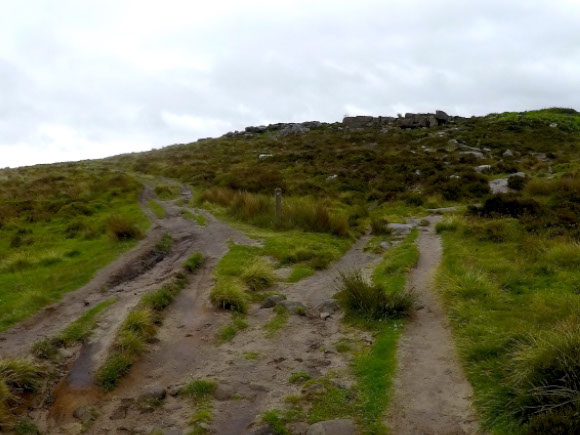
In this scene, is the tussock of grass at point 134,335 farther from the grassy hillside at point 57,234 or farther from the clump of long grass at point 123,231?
the clump of long grass at point 123,231

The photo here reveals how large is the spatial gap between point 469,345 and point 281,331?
3.56m

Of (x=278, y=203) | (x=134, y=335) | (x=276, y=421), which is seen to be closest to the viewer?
(x=276, y=421)

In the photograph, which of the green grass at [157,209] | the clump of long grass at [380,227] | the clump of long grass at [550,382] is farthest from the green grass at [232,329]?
the green grass at [157,209]

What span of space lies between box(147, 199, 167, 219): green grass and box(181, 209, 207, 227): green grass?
887mm

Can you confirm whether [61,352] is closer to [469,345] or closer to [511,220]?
[469,345]

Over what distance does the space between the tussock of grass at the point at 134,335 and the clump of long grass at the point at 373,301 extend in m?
3.91

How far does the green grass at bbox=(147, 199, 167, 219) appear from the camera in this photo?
67.5 ft

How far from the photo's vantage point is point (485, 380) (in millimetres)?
6539

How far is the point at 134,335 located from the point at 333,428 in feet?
14.2

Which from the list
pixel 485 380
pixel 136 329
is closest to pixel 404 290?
pixel 485 380

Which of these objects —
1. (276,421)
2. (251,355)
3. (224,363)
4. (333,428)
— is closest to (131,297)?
(224,363)

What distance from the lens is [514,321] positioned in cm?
780

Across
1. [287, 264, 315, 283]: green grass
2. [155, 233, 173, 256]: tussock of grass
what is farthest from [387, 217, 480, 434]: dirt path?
[155, 233, 173, 256]: tussock of grass

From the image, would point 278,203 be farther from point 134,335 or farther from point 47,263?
point 134,335
